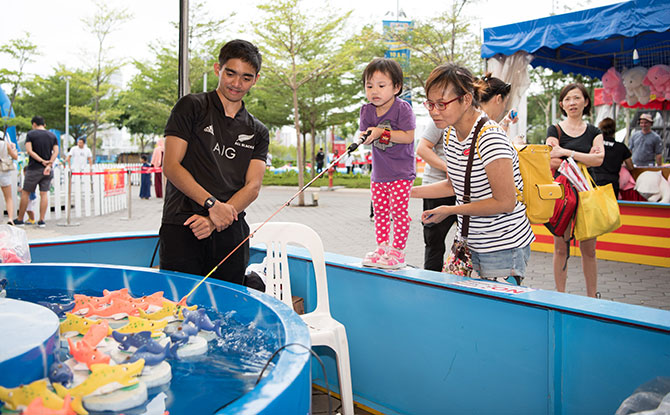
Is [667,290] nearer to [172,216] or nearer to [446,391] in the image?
[446,391]

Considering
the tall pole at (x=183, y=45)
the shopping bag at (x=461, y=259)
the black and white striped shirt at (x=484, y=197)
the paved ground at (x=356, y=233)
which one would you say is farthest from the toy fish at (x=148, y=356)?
the paved ground at (x=356, y=233)

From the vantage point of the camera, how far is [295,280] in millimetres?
3410

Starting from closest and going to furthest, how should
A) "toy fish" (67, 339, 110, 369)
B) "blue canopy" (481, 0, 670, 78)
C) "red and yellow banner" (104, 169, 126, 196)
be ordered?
1. "toy fish" (67, 339, 110, 369)
2. "blue canopy" (481, 0, 670, 78)
3. "red and yellow banner" (104, 169, 126, 196)

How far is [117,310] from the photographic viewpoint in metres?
1.77

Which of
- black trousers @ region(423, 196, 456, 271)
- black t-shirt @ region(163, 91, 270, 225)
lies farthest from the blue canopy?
black t-shirt @ region(163, 91, 270, 225)

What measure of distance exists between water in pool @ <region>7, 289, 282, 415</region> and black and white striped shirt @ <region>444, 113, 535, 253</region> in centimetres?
126

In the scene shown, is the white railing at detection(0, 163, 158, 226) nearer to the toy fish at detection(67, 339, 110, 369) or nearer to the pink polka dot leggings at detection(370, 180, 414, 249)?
the pink polka dot leggings at detection(370, 180, 414, 249)

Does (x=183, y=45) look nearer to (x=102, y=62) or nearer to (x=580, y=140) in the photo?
(x=580, y=140)

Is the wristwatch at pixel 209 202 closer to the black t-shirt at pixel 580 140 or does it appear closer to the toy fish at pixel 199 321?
the toy fish at pixel 199 321

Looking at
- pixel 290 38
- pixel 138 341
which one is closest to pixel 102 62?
pixel 290 38

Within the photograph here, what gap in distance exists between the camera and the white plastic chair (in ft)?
8.76

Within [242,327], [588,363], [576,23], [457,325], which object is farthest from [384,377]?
[576,23]

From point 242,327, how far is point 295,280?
166cm

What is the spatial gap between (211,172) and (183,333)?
1199mm
